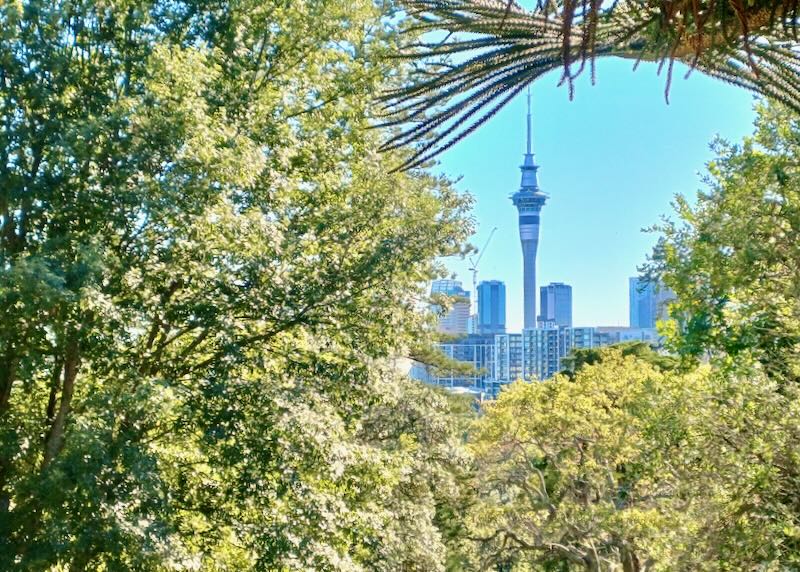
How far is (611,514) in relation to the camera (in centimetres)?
1329

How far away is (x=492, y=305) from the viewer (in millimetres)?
169625

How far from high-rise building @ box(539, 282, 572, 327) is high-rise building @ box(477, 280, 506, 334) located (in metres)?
9.57

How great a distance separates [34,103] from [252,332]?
2.65 metres

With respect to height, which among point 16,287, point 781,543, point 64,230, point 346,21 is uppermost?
point 346,21

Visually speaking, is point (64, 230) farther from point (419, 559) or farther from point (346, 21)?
point (419, 559)

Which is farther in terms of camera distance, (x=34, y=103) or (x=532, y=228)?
(x=532, y=228)

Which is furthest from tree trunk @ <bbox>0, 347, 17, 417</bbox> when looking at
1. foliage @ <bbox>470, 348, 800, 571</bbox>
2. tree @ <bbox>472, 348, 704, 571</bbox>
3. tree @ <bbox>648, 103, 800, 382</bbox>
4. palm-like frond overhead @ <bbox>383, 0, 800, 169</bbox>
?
tree @ <bbox>472, 348, 704, 571</bbox>

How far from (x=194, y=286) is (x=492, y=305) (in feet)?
534

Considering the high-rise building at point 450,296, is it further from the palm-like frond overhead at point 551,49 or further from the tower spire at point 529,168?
the tower spire at point 529,168

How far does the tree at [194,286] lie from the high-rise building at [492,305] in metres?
152

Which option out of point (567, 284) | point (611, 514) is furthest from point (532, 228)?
point (611, 514)

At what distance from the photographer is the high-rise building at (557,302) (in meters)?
180

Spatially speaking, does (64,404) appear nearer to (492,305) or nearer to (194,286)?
(194,286)

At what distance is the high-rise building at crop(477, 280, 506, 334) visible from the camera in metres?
164
